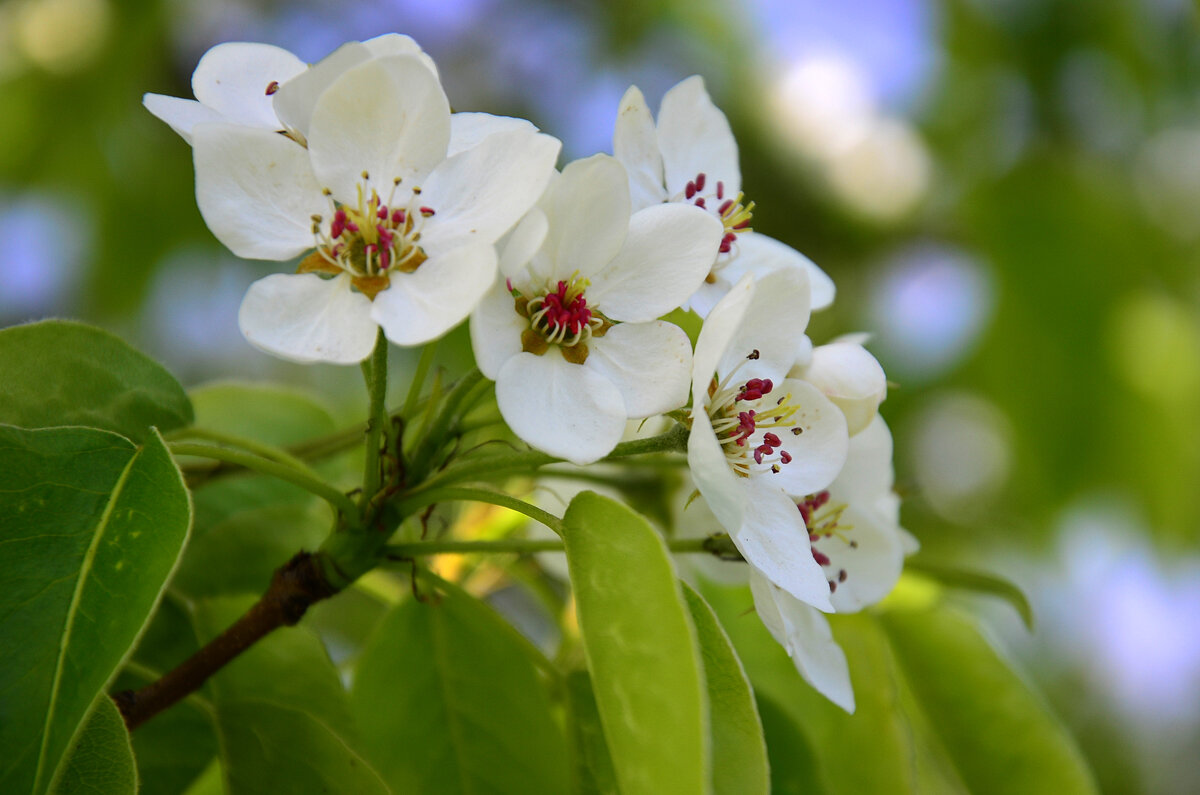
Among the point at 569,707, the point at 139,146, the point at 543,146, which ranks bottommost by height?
the point at 139,146

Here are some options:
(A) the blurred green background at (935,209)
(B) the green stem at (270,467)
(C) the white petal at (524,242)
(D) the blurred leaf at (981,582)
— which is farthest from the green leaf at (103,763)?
(A) the blurred green background at (935,209)

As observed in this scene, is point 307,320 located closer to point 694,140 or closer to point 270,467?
point 270,467

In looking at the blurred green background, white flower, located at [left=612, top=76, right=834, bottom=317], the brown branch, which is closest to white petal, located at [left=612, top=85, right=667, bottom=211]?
white flower, located at [left=612, top=76, right=834, bottom=317]

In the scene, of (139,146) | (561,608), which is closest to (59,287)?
(139,146)

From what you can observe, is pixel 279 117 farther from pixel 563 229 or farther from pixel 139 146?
pixel 139 146

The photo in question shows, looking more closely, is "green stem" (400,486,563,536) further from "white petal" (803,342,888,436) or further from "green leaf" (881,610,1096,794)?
"green leaf" (881,610,1096,794)
